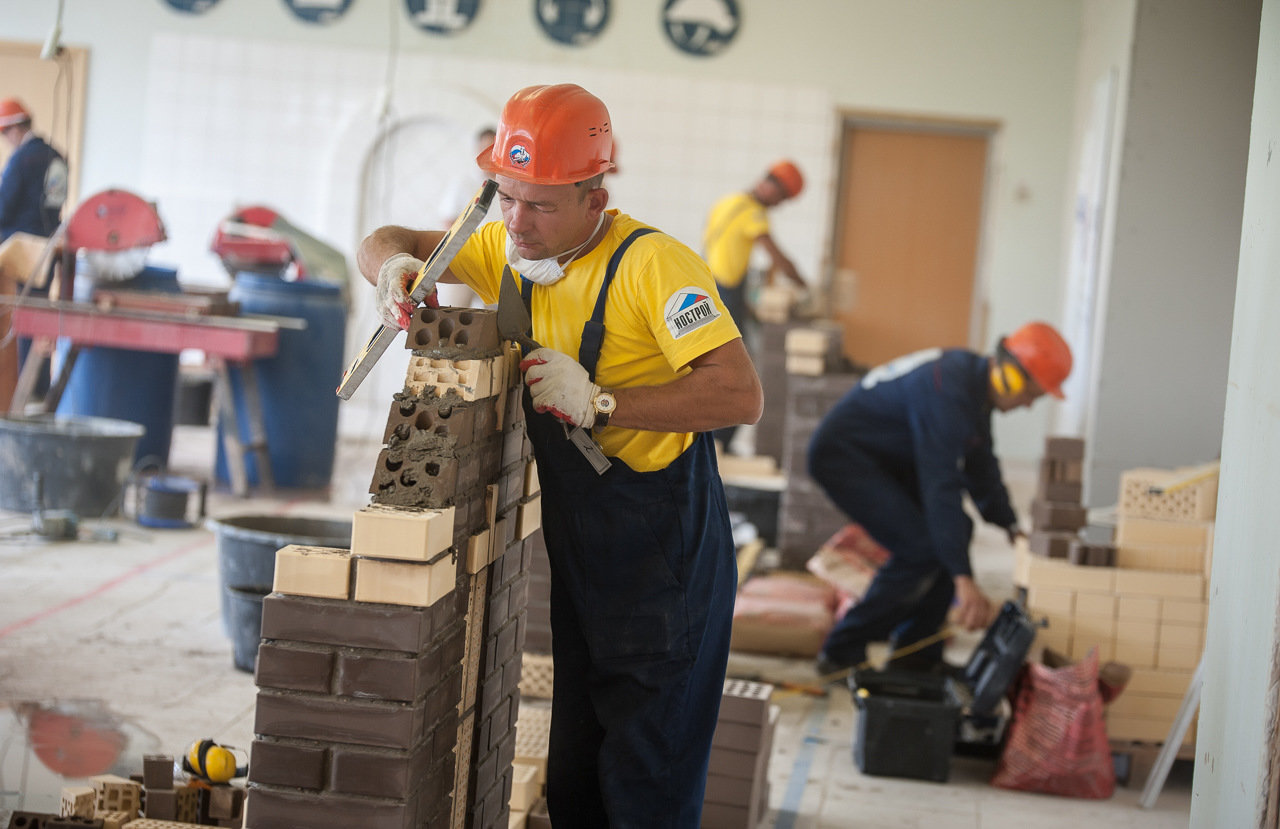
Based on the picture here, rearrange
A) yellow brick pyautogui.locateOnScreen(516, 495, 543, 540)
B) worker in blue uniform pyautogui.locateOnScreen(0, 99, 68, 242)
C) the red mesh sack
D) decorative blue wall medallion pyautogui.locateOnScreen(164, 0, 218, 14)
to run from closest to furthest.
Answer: yellow brick pyautogui.locateOnScreen(516, 495, 543, 540) → the red mesh sack → worker in blue uniform pyautogui.locateOnScreen(0, 99, 68, 242) → decorative blue wall medallion pyautogui.locateOnScreen(164, 0, 218, 14)

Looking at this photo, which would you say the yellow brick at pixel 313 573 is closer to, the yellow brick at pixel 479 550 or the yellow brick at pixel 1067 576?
the yellow brick at pixel 479 550

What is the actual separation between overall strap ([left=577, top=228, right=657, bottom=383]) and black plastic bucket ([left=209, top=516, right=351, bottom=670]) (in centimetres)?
230

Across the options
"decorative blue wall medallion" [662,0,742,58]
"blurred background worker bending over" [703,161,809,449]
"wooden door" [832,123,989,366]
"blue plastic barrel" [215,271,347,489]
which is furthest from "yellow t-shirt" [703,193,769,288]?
"decorative blue wall medallion" [662,0,742,58]

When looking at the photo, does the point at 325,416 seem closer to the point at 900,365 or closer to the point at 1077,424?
the point at 900,365

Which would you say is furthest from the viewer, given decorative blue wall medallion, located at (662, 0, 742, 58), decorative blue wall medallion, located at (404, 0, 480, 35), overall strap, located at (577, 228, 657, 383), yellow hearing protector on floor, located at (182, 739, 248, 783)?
decorative blue wall medallion, located at (404, 0, 480, 35)

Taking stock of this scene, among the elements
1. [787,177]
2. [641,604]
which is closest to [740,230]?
[787,177]

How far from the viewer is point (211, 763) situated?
3314 mm

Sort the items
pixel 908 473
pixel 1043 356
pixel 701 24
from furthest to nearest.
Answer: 1. pixel 701 24
2. pixel 908 473
3. pixel 1043 356

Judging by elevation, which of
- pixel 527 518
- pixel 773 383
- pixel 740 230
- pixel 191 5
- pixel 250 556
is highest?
pixel 191 5

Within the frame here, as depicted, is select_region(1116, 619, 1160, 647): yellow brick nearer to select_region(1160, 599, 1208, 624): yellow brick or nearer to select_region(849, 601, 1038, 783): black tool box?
select_region(1160, 599, 1208, 624): yellow brick

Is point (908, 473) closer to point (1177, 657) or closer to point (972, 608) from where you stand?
point (972, 608)

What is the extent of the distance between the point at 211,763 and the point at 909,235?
384 inches

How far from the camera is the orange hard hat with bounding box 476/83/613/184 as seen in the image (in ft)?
8.39

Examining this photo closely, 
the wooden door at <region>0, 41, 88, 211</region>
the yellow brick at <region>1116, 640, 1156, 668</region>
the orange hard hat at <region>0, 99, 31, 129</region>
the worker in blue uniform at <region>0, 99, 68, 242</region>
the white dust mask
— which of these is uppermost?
the wooden door at <region>0, 41, 88, 211</region>
